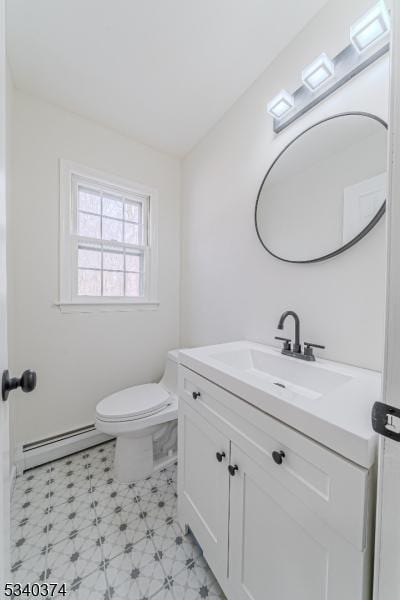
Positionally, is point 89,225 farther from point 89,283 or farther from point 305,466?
point 305,466

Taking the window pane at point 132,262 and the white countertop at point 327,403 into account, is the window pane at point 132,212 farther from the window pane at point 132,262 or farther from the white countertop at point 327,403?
the white countertop at point 327,403

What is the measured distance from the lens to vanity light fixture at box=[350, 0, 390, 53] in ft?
2.64

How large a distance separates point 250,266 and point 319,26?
1135 millimetres

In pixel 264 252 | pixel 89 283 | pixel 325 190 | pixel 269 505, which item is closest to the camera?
pixel 269 505

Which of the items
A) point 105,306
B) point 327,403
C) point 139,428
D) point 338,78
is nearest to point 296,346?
point 327,403

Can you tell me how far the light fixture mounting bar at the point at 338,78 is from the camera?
2.87 feet

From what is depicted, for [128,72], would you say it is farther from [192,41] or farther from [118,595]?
[118,595]

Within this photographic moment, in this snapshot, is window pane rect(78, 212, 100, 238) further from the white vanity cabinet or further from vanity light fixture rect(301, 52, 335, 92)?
vanity light fixture rect(301, 52, 335, 92)

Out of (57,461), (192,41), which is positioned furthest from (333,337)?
(57,461)

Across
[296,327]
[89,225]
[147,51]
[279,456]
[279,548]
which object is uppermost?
[147,51]

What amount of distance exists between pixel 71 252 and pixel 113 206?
0.54 metres

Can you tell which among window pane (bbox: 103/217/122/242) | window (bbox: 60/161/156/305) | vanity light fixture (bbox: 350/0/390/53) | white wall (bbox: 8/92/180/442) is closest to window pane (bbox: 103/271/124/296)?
window (bbox: 60/161/156/305)

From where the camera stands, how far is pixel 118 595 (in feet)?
2.95

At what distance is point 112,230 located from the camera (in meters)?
1.92
